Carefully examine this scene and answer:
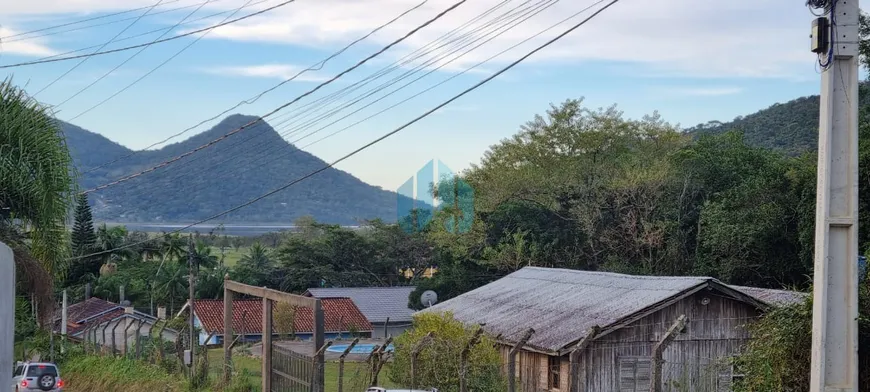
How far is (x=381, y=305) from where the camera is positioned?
57.1 meters

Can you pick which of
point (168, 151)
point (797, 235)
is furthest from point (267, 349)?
point (168, 151)

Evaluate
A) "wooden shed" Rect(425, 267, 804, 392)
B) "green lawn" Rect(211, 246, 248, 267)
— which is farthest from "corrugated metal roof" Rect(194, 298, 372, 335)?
"green lawn" Rect(211, 246, 248, 267)

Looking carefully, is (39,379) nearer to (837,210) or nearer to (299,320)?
(837,210)

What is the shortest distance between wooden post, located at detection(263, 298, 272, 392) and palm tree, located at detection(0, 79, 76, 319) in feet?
38.1

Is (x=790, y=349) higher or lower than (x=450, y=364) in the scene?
higher

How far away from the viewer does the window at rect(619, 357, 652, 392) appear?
2150 centimetres

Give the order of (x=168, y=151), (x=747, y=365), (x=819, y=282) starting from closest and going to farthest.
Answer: (x=819, y=282) < (x=747, y=365) < (x=168, y=151)

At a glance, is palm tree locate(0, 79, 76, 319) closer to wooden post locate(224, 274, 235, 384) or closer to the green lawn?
wooden post locate(224, 274, 235, 384)

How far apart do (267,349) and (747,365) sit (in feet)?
41.4

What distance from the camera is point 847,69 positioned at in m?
8.43

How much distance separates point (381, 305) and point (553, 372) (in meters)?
35.5

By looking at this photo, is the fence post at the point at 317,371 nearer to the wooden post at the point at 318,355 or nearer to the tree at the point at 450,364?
the wooden post at the point at 318,355

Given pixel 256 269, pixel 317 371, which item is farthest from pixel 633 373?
pixel 256 269

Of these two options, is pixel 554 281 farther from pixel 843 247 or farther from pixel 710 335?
pixel 843 247
